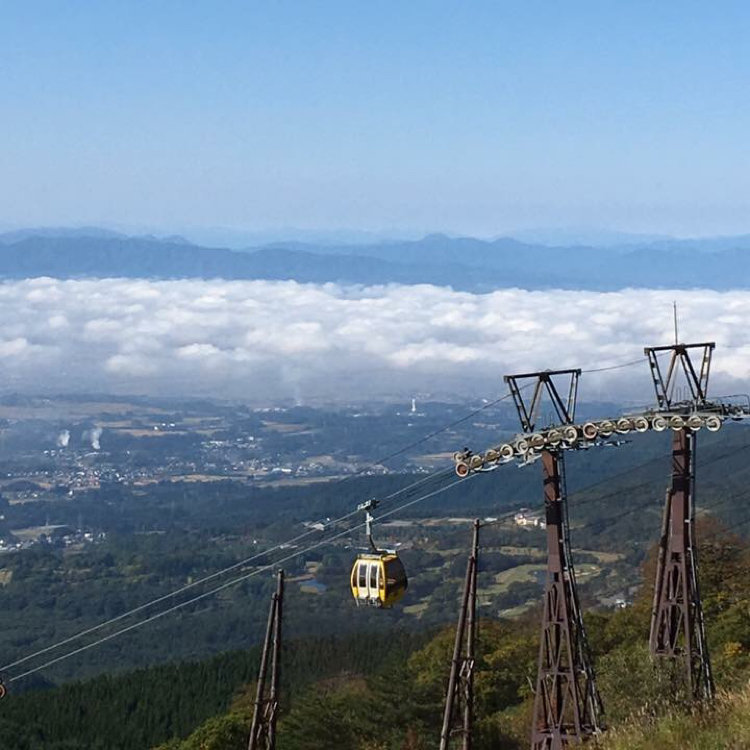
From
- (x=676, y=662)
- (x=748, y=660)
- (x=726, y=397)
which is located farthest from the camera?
(x=748, y=660)

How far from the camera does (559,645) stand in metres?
31.8

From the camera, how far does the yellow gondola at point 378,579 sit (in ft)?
112

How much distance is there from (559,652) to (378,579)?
16.7ft

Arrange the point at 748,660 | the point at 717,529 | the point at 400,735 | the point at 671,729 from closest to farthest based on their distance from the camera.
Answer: the point at 671,729 < the point at 748,660 < the point at 400,735 < the point at 717,529

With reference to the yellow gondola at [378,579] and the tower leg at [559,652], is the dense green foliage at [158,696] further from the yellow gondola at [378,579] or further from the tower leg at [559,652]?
the tower leg at [559,652]

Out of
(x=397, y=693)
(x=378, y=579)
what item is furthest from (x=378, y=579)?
(x=397, y=693)

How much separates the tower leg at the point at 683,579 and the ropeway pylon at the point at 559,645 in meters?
4.68

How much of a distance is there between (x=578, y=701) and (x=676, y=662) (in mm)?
8325

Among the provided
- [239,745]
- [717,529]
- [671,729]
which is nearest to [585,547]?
[717,529]

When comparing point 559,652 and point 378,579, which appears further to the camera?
point 378,579

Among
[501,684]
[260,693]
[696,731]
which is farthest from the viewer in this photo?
[501,684]

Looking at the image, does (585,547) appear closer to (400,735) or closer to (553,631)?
(400,735)

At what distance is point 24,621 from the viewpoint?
164 m

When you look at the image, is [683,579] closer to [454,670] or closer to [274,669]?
[454,670]
